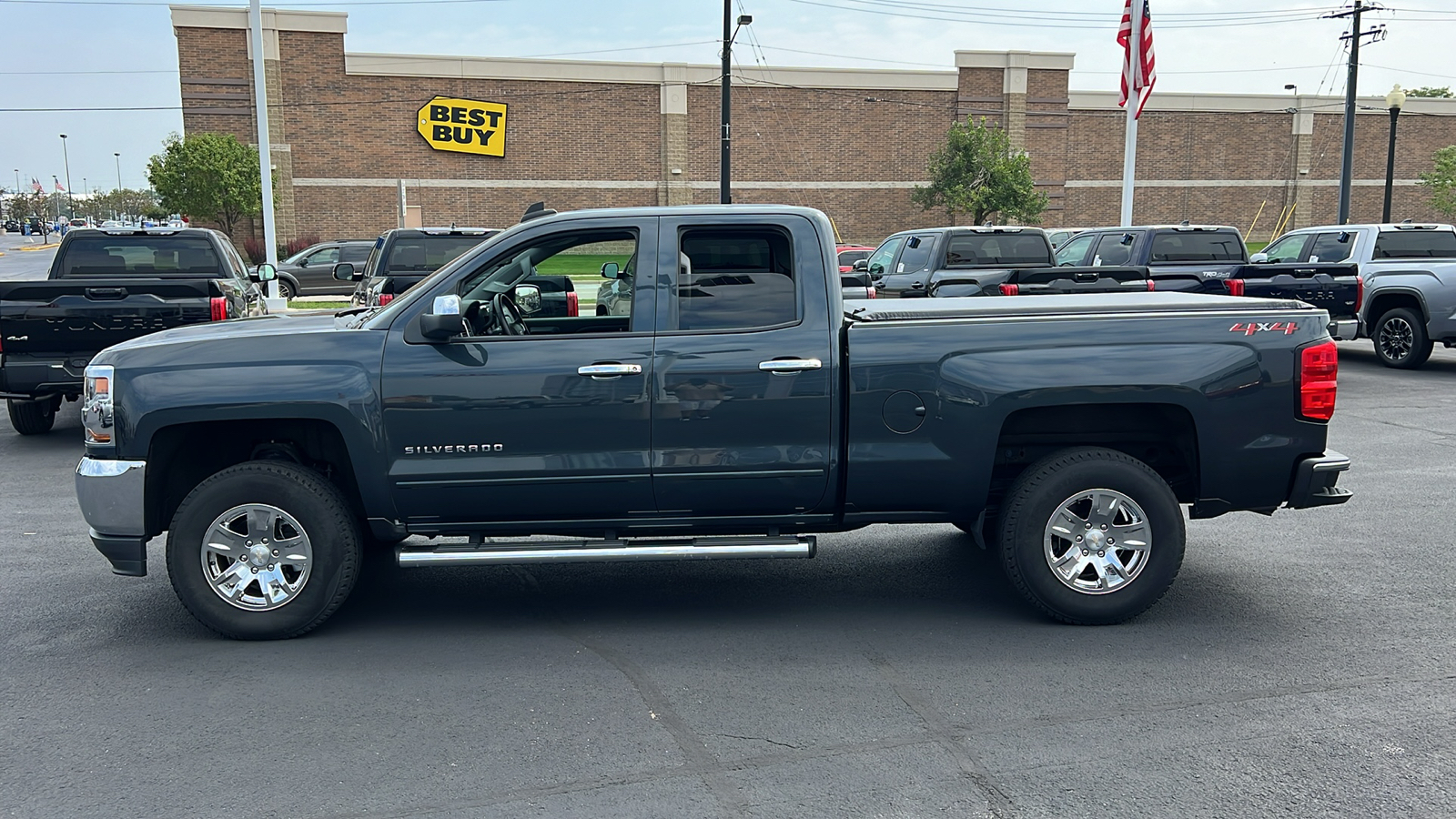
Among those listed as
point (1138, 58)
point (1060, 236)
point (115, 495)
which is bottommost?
point (115, 495)

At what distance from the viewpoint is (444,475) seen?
5.35 metres

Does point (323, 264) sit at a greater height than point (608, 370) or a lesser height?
lesser

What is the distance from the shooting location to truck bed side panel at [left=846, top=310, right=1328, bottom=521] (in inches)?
211

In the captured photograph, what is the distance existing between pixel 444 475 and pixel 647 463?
949 mm

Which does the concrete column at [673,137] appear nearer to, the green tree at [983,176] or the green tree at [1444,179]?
the green tree at [983,176]

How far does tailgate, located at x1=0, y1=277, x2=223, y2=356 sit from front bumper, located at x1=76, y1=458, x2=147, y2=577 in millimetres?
5338

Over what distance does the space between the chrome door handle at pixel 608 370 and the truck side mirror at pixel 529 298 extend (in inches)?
38.0

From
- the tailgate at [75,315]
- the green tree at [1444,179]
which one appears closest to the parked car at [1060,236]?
the tailgate at [75,315]

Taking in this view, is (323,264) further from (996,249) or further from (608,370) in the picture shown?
(608,370)

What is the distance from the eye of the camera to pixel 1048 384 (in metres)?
5.36

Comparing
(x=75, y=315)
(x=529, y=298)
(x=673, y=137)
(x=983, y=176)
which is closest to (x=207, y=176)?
(x=673, y=137)

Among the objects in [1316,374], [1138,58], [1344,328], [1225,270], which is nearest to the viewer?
[1316,374]

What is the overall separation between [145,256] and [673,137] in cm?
3365

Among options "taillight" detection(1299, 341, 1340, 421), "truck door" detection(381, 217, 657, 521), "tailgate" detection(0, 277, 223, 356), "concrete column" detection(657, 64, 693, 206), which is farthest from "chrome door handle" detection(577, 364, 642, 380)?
"concrete column" detection(657, 64, 693, 206)
